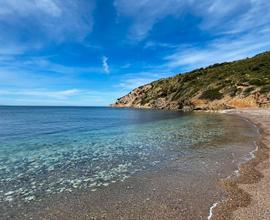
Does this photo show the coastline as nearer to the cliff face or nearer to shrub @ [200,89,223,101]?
the cliff face

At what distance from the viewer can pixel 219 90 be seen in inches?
3556

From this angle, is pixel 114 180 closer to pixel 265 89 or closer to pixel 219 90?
pixel 265 89

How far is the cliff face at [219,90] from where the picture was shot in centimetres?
7650

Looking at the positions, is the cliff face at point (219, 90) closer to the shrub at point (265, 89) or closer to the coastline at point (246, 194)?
the shrub at point (265, 89)

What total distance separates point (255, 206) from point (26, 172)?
1117cm

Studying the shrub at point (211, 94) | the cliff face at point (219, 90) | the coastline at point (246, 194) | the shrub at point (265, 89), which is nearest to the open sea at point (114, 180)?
the coastline at point (246, 194)

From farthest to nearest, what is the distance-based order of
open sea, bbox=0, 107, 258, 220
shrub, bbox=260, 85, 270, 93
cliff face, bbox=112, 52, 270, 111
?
cliff face, bbox=112, 52, 270, 111 → shrub, bbox=260, 85, 270, 93 → open sea, bbox=0, 107, 258, 220

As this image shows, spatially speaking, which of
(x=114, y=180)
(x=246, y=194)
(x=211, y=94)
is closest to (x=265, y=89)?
(x=211, y=94)

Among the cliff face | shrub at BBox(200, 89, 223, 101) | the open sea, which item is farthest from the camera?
shrub at BBox(200, 89, 223, 101)

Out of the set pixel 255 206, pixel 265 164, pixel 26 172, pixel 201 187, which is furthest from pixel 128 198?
pixel 265 164

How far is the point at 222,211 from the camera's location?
8.27 m

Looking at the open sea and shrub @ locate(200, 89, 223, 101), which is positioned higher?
shrub @ locate(200, 89, 223, 101)

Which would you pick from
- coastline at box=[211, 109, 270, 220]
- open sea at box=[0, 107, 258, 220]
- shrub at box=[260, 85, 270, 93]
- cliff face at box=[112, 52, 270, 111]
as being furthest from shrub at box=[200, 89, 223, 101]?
coastline at box=[211, 109, 270, 220]

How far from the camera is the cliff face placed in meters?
76.5
